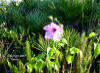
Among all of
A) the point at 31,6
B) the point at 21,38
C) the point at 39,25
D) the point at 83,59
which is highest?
the point at 31,6

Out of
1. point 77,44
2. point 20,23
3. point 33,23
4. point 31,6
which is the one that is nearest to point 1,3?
point 31,6

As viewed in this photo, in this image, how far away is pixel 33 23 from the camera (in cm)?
188

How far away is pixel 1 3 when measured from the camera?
281 centimetres

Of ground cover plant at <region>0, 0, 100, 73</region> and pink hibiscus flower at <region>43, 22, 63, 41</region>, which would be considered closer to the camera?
pink hibiscus flower at <region>43, 22, 63, 41</region>

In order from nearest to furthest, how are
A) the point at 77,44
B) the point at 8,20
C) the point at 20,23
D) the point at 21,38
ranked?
the point at 77,44 < the point at 21,38 < the point at 20,23 < the point at 8,20

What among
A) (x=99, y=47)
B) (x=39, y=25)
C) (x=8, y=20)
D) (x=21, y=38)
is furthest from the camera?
(x=8, y=20)

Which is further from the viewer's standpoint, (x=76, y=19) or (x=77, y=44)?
(x=76, y=19)

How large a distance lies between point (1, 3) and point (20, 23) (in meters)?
1.09

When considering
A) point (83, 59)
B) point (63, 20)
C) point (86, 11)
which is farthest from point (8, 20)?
point (83, 59)

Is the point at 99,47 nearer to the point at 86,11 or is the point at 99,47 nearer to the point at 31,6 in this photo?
the point at 86,11

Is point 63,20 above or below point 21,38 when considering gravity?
above

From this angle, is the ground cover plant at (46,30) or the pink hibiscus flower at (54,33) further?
the ground cover plant at (46,30)

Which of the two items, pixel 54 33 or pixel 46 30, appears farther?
pixel 46 30

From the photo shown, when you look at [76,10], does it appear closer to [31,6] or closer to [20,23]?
[20,23]
